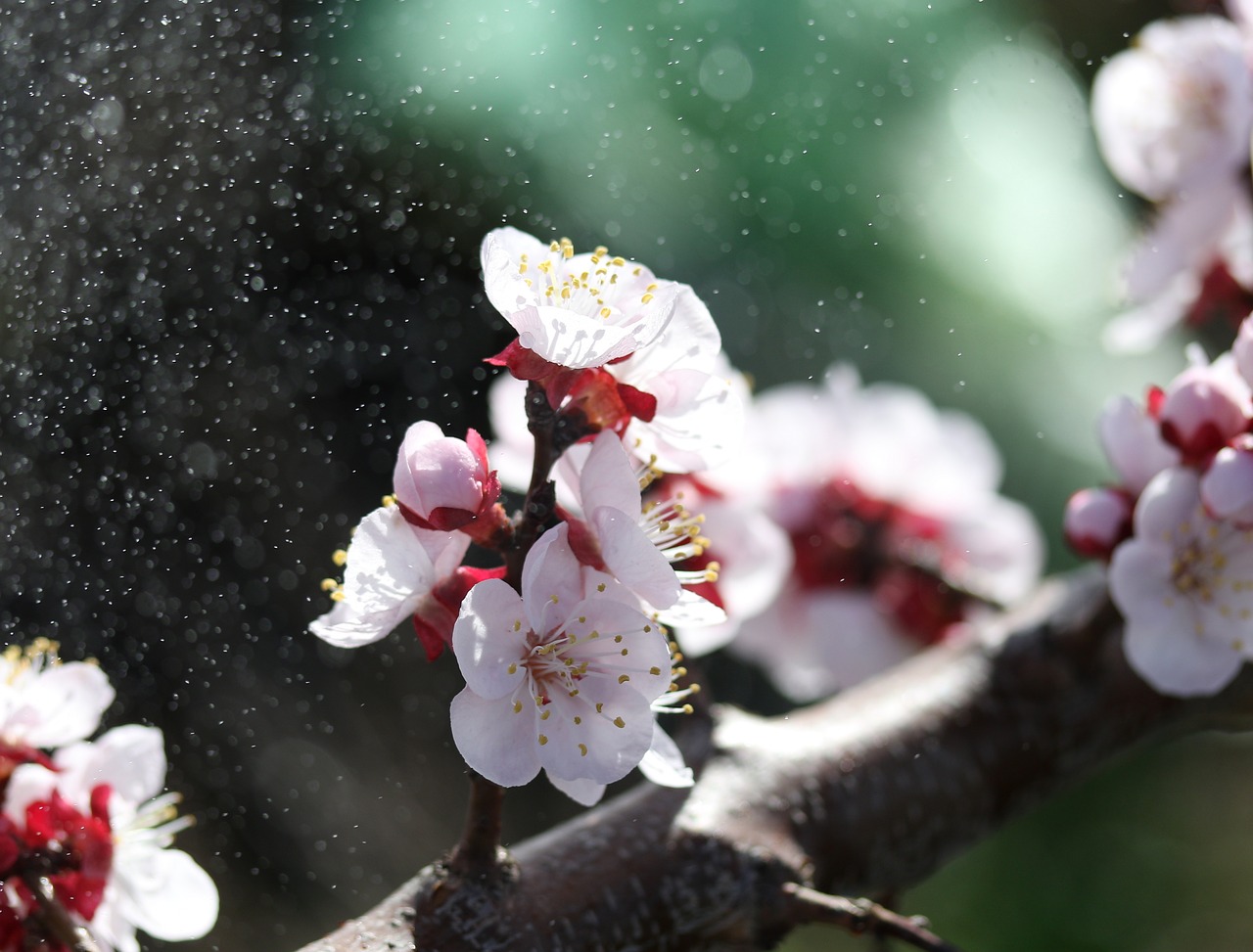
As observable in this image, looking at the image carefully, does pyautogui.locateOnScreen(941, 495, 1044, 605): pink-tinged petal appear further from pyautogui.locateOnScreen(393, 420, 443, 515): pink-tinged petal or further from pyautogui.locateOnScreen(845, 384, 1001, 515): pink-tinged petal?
pyautogui.locateOnScreen(393, 420, 443, 515): pink-tinged petal

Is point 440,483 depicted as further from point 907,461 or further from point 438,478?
point 907,461

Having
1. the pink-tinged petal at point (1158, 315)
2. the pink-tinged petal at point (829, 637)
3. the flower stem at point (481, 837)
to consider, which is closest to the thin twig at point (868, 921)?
the flower stem at point (481, 837)

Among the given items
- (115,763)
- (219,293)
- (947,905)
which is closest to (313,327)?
(219,293)

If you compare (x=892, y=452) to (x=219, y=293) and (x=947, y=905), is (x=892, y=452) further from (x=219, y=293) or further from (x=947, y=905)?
(x=947, y=905)

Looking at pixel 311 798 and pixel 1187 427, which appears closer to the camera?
pixel 1187 427

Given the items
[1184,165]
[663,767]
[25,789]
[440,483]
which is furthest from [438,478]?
[1184,165]

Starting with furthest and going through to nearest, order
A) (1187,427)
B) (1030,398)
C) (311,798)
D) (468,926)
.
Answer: (1030,398) < (311,798) < (1187,427) < (468,926)

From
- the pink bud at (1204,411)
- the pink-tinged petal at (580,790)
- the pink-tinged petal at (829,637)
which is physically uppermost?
the pink bud at (1204,411)

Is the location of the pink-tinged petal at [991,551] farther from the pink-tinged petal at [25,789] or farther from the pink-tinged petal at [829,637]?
the pink-tinged petal at [25,789]
